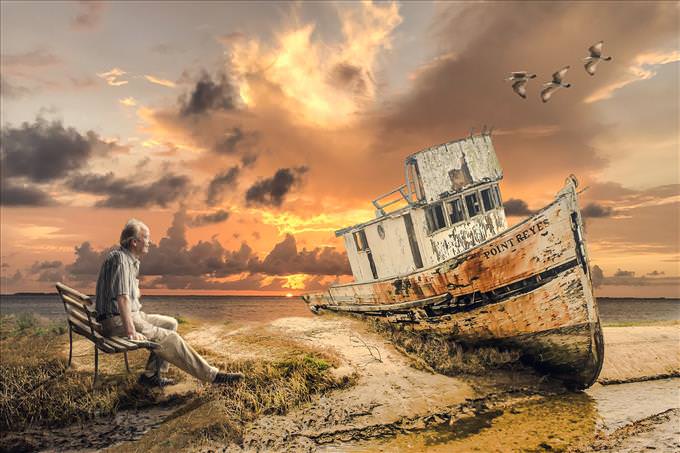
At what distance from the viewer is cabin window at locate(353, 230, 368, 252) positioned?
13.8 metres

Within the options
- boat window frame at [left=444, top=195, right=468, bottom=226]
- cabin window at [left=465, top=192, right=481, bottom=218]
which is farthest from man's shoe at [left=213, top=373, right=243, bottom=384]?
cabin window at [left=465, top=192, right=481, bottom=218]

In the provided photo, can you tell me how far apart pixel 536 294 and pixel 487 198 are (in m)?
4.75

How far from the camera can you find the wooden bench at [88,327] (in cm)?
536

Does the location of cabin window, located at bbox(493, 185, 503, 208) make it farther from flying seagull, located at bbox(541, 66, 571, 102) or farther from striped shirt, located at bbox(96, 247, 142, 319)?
striped shirt, located at bbox(96, 247, 142, 319)

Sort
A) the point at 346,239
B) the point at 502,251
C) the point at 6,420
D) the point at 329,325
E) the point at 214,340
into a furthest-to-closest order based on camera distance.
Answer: the point at 346,239 < the point at 329,325 < the point at 214,340 < the point at 502,251 < the point at 6,420

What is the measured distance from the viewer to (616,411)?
22.2 ft

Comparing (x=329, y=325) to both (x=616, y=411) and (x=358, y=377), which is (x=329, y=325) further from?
(x=616, y=411)

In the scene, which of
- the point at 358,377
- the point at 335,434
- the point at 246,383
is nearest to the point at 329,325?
the point at 358,377

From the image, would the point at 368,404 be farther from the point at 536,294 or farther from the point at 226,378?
the point at 536,294

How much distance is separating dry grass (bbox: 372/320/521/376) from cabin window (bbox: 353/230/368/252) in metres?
4.36

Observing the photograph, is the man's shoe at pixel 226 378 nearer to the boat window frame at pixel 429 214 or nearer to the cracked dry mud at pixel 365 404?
the cracked dry mud at pixel 365 404

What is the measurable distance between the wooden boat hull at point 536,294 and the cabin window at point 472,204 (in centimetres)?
350

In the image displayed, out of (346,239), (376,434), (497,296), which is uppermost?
(346,239)

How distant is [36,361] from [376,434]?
602 cm
